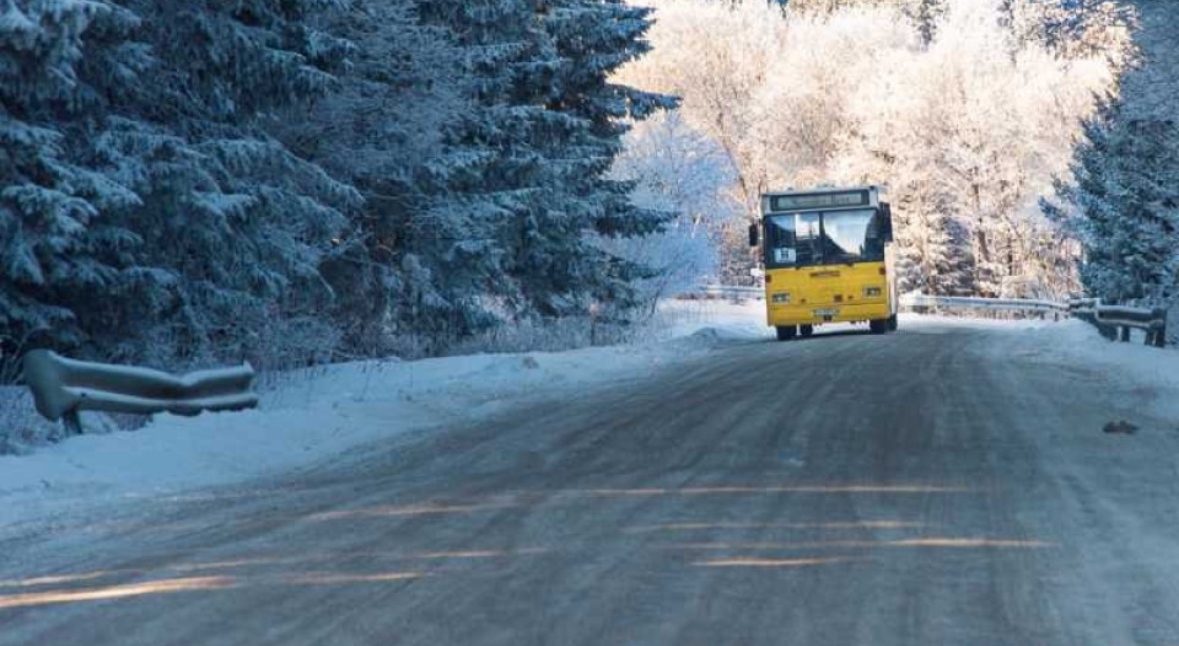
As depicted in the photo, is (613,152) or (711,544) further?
(613,152)

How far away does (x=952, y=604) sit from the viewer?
6570mm

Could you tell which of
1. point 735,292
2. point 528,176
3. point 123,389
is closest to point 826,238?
point 528,176

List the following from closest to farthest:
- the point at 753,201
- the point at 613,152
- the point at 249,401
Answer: the point at 249,401
the point at 613,152
the point at 753,201

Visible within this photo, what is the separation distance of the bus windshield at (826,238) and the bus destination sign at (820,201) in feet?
0.56

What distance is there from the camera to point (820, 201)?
3631 centimetres

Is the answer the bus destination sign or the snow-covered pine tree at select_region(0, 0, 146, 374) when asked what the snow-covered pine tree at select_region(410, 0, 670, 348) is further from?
the snow-covered pine tree at select_region(0, 0, 146, 374)

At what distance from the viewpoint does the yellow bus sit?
36156 millimetres

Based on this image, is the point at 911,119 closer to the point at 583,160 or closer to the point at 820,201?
the point at 820,201

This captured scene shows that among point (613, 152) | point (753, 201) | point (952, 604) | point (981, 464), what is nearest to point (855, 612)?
point (952, 604)

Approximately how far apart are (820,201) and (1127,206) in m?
8.52

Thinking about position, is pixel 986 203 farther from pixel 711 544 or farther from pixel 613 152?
pixel 711 544

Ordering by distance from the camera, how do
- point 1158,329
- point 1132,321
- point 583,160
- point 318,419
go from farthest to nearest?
point 583,160
point 1132,321
point 1158,329
point 318,419

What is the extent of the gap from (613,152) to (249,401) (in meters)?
17.9

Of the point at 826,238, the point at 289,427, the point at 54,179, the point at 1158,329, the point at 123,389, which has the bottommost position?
the point at 1158,329
